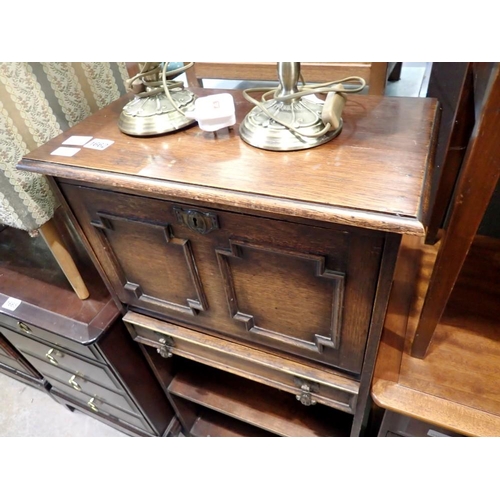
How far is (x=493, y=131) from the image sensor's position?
13.9 inches

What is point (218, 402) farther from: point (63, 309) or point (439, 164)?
point (439, 164)

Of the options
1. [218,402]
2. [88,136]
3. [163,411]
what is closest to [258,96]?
[88,136]

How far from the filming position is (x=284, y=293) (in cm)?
53

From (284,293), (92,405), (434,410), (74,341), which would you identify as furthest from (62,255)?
(434,410)

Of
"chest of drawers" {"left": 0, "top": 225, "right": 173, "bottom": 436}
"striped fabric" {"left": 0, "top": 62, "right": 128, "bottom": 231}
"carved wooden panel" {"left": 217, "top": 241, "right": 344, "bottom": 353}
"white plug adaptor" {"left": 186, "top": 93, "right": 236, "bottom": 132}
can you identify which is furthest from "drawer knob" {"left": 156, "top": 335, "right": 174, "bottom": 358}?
"white plug adaptor" {"left": 186, "top": 93, "right": 236, "bottom": 132}

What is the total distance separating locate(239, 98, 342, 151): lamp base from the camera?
466mm

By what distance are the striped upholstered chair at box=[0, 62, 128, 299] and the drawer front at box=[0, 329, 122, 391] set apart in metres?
0.33

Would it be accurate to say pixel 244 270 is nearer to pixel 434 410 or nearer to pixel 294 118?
pixel 294 118

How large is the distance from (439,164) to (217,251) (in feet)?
1.85

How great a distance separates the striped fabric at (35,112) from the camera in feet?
1.93

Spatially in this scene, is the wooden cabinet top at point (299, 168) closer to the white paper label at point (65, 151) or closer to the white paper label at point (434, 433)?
the white paper label at point (65, 151)

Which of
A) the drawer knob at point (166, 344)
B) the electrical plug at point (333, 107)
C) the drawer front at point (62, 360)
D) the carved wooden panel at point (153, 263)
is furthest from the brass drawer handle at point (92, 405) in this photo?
the electrical plug at point (333, 107)

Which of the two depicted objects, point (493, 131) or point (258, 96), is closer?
point (493, 131)

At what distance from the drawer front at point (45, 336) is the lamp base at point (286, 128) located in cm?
64
